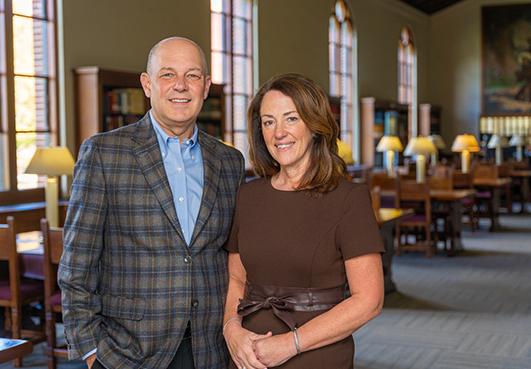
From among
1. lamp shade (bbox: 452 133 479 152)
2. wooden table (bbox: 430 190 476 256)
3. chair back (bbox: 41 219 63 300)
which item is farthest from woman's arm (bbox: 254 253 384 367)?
lamp shade (bbox: 452 133 479 152)

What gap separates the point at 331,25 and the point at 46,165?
34.0 ft

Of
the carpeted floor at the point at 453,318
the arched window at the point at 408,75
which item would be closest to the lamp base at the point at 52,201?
the carpeted floor at the point at 453,318

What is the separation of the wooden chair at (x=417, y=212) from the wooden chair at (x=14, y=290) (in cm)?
520

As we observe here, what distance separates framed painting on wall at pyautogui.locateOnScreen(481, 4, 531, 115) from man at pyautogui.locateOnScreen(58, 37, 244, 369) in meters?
20.2

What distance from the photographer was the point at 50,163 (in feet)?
20.5

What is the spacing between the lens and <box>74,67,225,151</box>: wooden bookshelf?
848 cm

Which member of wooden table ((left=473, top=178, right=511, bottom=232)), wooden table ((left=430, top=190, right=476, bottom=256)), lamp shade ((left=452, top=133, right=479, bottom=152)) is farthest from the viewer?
wooden table ((left=473, top=178, right=511, bottom=232))

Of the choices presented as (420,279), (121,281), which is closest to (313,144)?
(121,281)

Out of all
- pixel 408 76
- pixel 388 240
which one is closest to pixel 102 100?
pixel 388 240

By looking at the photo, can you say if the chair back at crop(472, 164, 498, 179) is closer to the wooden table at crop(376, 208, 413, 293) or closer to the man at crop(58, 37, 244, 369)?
the wooden table at crop(376, 208, 413, 293)

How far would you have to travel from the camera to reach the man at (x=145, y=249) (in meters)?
2.21

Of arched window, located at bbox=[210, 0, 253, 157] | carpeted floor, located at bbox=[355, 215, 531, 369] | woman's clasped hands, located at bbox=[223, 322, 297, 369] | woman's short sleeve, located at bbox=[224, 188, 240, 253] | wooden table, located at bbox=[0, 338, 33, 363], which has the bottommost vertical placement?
carpeted floor, located at bbox=[355, 215, 531, 369]

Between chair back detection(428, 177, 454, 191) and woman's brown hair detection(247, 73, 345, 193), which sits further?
chair back detection(428, 177, 454, 191)

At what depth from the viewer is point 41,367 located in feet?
16.8
